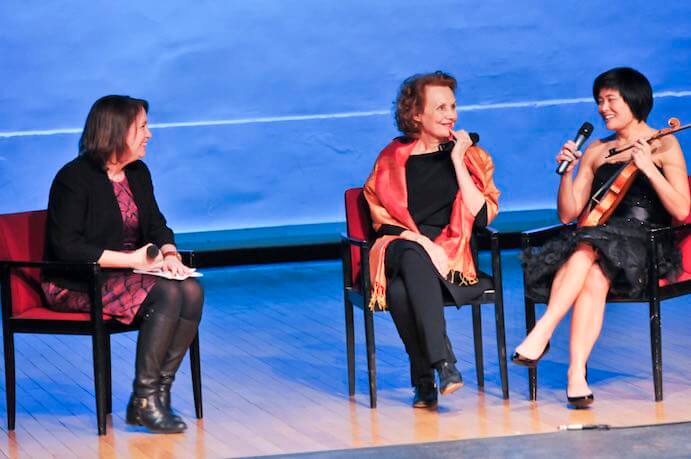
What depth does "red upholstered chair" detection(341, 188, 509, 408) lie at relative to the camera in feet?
14.3

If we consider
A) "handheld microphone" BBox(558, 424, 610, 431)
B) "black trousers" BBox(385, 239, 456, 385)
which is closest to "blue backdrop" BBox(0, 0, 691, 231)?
"black trousers" BBox(385, 239, 456, 385)

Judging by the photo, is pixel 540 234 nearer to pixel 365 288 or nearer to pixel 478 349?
pixel 478 349

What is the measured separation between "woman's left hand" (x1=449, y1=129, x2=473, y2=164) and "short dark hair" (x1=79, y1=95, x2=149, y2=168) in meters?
1.14

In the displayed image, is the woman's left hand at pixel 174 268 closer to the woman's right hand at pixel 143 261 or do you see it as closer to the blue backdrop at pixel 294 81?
the woman's right hand at pixel 143 261

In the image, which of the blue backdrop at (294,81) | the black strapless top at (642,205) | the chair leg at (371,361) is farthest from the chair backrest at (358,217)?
the blue backdrop at (294,81)

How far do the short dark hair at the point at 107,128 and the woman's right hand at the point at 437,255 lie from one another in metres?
1.12

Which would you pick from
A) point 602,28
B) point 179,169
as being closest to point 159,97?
point 179,169

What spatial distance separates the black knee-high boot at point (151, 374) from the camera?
4168 millimetres

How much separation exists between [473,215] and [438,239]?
6.2 inches

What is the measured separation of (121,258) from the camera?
4.23m

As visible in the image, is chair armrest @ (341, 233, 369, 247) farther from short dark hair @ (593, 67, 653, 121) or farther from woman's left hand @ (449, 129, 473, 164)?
short dark hair @ (593, 67, 653, 121)

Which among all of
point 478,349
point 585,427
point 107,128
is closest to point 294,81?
point 478,349

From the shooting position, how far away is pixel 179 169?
816 cm

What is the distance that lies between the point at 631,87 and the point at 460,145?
645mm
